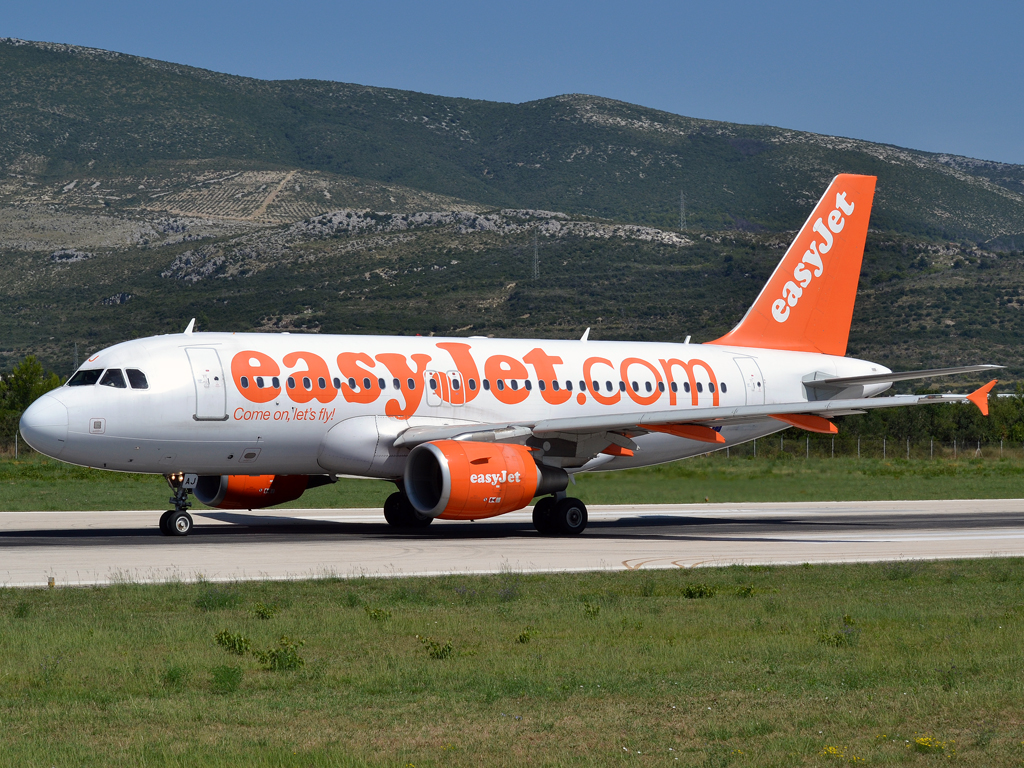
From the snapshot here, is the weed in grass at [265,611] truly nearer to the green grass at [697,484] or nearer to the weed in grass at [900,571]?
the weed in grass at [900,571]

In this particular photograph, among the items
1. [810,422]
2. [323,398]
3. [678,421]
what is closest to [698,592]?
[678,421]

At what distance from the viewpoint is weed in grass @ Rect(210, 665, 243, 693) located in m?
11.1

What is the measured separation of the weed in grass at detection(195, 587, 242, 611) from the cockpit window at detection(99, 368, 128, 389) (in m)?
10.3

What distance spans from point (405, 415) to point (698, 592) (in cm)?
1265

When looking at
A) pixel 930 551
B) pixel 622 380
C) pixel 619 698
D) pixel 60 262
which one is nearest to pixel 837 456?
pixel 622 380

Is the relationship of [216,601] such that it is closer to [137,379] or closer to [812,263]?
[137,379]

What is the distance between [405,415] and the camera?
95.0 ft

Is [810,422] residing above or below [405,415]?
above

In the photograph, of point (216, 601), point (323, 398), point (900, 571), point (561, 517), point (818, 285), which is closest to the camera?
point (216, 601)

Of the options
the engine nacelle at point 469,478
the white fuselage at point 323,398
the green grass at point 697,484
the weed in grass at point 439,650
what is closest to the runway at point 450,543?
the engine nacelle at point 469,478

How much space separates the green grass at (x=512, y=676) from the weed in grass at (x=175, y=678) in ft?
0.11

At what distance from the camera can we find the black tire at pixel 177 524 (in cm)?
2723

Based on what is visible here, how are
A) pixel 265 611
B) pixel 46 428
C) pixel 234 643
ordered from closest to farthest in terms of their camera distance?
pixel 234 643 < pixel 265 611 < pixel 46 428

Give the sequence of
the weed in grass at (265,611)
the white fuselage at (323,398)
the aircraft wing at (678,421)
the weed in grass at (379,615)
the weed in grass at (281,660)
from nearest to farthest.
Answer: the weed in grass at (281,660) < the weed in grass at (379,615) < the weed in grass at (265,611) < the white fuselage at (323,398) < the aircraft wing at (678,421)
